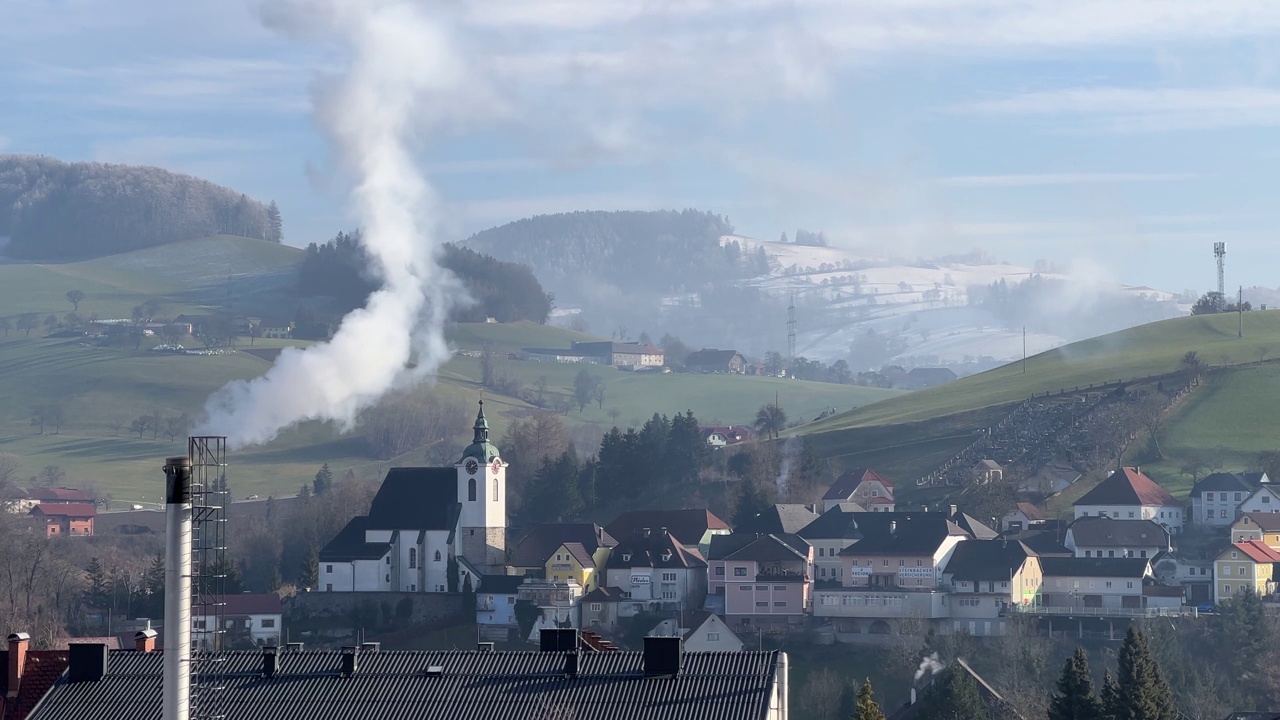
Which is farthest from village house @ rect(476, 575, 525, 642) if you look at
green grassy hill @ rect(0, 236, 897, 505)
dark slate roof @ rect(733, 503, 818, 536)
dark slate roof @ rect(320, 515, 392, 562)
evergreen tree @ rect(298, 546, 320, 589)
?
green grassy hill @ rect(0, 236, 897, 505)

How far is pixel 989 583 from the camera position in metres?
92.1

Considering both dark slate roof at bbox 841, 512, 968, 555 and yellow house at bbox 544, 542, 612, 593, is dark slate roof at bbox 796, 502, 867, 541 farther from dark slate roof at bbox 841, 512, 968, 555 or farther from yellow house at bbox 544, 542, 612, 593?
yellow house at bbox 544, 542, 612, 593

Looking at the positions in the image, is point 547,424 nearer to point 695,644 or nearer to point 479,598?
point 479,598

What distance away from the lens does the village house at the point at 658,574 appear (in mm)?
96875

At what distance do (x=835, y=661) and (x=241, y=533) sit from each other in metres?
45.8

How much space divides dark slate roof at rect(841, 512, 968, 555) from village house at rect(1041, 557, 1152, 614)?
5114 millimetres

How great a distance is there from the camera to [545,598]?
92.9 metres

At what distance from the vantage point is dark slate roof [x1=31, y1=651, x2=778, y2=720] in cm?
3916

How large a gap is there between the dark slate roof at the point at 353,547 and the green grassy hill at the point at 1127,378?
3576 cm

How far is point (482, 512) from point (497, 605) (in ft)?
29.3

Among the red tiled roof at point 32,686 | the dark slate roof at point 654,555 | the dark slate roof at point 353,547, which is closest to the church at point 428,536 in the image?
the dark slate roof at point 353,547

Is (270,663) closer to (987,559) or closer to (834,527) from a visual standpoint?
(987,559)

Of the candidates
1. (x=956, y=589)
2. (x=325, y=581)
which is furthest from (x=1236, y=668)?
(x=325, y=581)

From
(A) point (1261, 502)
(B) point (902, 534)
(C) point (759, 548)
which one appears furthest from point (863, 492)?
(C) point (759, 548)
